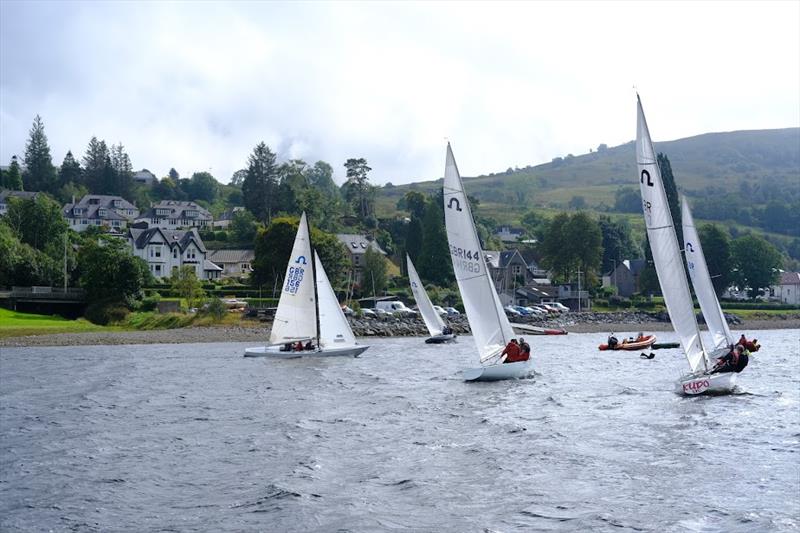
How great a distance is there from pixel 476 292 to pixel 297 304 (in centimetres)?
1701

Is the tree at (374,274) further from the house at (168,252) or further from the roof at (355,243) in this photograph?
the house at (168,252)

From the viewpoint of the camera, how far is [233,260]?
5551 inches

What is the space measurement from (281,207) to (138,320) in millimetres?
83277

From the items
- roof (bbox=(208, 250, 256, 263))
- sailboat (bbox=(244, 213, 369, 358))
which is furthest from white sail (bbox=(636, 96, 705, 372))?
roof (bbox=(208, 250, 256, 263))

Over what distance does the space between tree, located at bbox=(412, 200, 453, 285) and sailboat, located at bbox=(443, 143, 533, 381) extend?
247 ft

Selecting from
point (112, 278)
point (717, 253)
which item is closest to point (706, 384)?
point (112, 278)

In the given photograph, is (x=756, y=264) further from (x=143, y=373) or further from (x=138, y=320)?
(x=143, y=373)

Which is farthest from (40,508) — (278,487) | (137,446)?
(137,446)

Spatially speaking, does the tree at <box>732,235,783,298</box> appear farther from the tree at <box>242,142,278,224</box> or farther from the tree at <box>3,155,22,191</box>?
the tree at <box>3,155,22,191</box>

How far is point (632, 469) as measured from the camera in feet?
73.3

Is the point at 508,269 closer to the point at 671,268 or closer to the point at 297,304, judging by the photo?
the point at 297,304

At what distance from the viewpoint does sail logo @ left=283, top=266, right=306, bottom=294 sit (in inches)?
2132

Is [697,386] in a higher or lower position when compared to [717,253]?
lower

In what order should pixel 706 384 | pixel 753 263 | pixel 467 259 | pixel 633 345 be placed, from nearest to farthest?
pixel 706 384, pixel 467 259, pixel 633 345, pixel 753 263
